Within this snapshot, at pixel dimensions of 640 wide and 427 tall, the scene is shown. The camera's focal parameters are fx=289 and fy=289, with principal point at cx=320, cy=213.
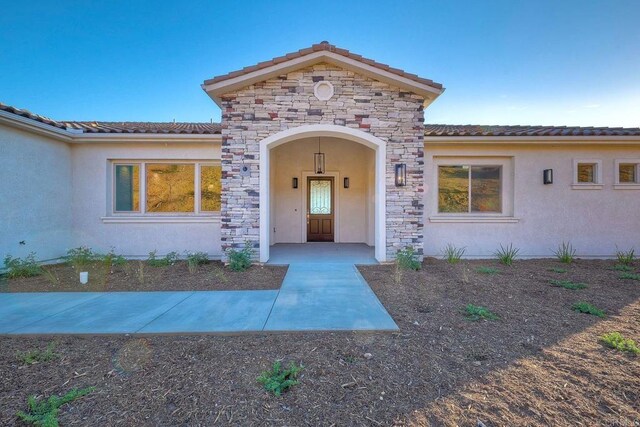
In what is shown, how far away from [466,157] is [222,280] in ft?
25.9

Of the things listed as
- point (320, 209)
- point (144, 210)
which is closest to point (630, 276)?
point (320, 209)

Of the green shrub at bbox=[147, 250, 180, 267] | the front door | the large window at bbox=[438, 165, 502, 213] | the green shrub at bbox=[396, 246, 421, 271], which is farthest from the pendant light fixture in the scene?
the green shrub at bbox=[147, 250, 180, 267]

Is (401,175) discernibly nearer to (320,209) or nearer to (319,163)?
(319,163)

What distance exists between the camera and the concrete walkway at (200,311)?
12.6ft

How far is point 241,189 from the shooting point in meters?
7.53

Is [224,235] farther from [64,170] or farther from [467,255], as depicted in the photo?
[467,255]

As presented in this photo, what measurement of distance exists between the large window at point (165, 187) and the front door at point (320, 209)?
3.69 m

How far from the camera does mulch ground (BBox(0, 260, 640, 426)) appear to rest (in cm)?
232

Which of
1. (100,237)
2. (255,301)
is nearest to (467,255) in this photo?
(255,301)

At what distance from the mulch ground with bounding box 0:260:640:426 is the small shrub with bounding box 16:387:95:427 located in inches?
3.1

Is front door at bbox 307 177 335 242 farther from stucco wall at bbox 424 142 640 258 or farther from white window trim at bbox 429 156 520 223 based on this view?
white window trim at bbox 429 156 520 223

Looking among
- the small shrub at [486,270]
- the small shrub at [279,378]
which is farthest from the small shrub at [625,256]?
the small shrub at [279,378]

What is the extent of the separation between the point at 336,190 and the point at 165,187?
596 centimetres

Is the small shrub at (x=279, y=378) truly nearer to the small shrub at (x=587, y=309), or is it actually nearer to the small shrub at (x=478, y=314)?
the small shrub at (x=478, y=314)
